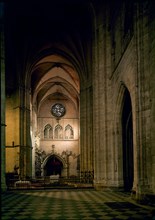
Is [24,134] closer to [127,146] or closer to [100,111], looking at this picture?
[100,111]

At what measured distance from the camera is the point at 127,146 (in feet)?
62.9

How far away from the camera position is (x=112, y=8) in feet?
66.7

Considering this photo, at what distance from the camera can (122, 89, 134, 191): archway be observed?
18.8 meters

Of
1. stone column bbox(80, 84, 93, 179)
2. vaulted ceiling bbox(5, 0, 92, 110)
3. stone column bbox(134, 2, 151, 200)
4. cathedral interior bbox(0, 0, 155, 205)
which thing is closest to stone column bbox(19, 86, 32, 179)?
cathedral interior bbox(0, 0, 155, 205)

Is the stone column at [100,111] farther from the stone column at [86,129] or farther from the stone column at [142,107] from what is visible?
the stone column at [86,129]

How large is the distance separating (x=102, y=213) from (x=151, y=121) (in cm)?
433

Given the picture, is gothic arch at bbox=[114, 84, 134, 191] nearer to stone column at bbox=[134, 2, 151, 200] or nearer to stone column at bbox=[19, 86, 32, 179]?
stone column at bbox=[134, 2, 151, 200]

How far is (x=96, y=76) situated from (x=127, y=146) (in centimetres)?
492

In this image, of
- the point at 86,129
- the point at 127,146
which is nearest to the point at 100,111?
the point at 127,146

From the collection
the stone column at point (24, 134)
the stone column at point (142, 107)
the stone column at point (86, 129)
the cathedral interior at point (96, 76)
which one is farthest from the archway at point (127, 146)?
the stone column at point (24, 134)

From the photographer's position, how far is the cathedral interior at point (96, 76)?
12734 millimetres

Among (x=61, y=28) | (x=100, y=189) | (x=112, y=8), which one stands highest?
(x=61, y=28)

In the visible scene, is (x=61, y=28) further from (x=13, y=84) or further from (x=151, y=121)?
(x=151, y=121)

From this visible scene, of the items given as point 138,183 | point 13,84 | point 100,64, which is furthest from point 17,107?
point 138,183
